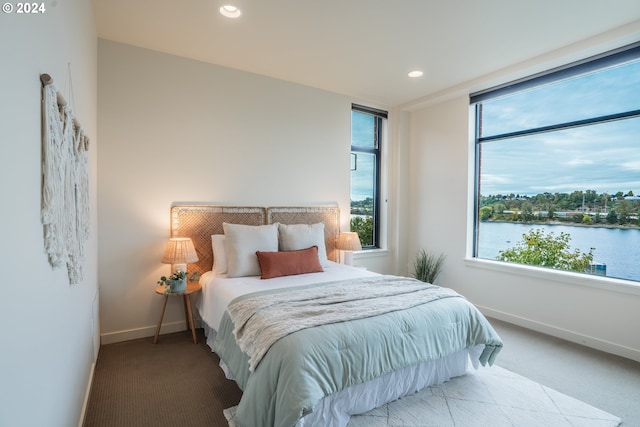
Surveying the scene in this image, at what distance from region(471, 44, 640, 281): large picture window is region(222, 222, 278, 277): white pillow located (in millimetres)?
2752

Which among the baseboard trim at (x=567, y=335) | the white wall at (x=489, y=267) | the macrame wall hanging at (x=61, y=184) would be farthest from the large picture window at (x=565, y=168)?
the macrame wall hanging at (x=61, y=184)

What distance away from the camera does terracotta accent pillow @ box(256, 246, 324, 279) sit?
3066mm

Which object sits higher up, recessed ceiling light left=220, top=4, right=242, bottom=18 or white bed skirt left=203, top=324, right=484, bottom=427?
recessed ceiling light left=220, top=4, right=242, bottom=18

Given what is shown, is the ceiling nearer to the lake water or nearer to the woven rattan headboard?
the woven rattan headboard

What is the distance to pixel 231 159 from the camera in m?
3.66

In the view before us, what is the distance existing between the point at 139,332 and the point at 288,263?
161 centimetres

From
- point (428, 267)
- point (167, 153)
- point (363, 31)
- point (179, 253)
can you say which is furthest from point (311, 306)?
point (428, 267)

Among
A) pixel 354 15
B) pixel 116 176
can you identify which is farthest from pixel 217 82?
pixel 354 15

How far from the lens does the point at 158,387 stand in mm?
2357

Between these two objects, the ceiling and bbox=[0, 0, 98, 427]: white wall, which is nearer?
bbox=[0, 0, 98, 427]: white wall

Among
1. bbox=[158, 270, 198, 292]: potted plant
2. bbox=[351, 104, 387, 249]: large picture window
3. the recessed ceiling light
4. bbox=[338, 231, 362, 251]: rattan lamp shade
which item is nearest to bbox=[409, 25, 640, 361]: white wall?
bbox=[351, 104, 387, 249]: large picture window

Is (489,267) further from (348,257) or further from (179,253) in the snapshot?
(179,253)

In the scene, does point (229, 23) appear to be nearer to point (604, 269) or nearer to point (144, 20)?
point (144, 20)

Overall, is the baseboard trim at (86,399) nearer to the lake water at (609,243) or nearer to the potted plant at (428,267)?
the potted plant at (428,267)
